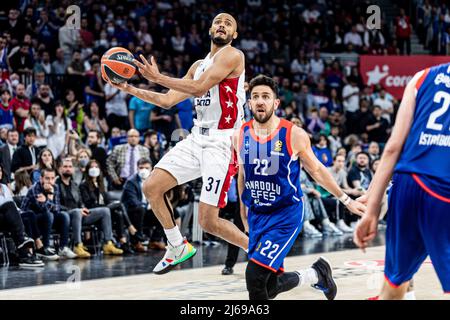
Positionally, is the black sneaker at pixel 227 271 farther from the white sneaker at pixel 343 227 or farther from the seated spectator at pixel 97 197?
the white sneaker at pixel 343 227

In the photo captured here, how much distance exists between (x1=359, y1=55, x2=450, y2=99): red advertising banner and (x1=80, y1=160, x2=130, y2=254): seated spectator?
29.3 feet

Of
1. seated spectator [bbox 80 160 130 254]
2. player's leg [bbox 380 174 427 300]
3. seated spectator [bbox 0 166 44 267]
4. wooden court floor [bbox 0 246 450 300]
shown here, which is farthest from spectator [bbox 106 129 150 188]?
player's leg [bbox 380 174 427 300]

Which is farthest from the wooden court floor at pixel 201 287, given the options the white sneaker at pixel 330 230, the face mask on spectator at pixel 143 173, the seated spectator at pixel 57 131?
the white sneaker at pixel 330 230

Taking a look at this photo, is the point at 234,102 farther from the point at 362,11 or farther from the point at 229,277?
the point at 362,11

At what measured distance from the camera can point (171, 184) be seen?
7.60 metres

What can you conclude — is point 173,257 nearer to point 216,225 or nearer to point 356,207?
point 216,225

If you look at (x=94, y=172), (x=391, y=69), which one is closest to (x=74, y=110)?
(x=94, y=172)

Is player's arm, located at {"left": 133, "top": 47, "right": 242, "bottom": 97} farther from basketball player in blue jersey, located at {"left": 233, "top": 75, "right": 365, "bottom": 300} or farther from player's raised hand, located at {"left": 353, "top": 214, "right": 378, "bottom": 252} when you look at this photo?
player's raised hand, located at {"left": 353, "top": 214, "right": 378, "bottom": 252}

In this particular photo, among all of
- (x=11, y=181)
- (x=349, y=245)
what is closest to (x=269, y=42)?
(x=349, y=245)

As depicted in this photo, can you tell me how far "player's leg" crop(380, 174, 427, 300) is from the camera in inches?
170

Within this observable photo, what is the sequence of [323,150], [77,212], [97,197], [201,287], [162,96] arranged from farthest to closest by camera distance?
[323,150], [97,197], [77,212], [201,287], [162,96]

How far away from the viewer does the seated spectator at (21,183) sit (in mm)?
11359

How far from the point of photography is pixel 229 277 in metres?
9.15

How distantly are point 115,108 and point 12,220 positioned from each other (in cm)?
532
